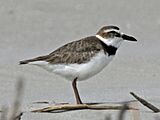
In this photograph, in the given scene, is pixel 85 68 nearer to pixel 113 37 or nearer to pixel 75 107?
pixel 113 37

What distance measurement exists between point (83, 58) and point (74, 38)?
12.6 feet

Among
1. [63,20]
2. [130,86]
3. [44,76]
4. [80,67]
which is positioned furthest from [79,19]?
[80,67]

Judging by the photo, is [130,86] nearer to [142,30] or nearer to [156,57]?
[156,57]

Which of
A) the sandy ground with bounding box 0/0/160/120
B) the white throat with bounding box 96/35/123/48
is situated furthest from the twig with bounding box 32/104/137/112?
the white throat with bounding box 96/35/123/48

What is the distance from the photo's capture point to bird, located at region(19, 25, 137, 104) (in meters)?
5.73

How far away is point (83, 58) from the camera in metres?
5.82

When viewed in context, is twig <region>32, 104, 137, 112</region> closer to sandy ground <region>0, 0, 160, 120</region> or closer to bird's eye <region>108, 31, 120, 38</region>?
sandy ground <region>0, 0, 160, 120</region>

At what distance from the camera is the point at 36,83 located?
728 cm

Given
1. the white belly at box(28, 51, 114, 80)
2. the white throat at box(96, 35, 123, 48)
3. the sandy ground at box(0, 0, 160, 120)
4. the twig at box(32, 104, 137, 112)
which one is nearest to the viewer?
the twig at box(32, 104, 137, 112)

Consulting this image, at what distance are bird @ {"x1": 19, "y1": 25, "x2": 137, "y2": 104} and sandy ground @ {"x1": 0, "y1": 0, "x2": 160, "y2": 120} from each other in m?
0.39

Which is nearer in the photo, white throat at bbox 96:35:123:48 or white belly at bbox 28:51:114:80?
white belly at bbox 28:51:114:80

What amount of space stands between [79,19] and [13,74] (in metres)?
3.03

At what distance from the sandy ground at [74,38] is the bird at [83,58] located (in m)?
0.39

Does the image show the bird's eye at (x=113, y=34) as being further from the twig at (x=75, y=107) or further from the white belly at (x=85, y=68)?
the twig at (x=75, y=107)
